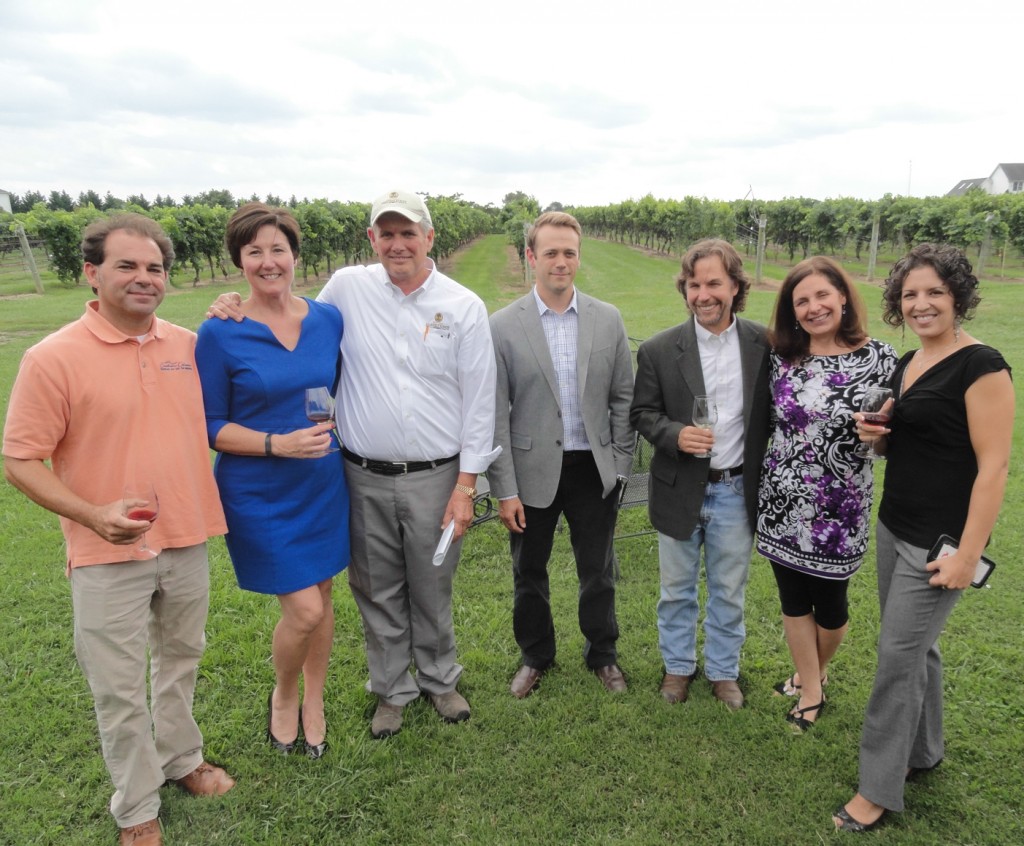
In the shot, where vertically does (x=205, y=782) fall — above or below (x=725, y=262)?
below

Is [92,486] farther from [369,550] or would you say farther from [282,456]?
[369,550]

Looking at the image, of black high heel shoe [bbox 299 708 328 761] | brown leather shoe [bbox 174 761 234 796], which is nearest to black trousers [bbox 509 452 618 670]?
black high heel shoe [bbox 299 708 328 761]

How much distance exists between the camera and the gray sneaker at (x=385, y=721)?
345 cm

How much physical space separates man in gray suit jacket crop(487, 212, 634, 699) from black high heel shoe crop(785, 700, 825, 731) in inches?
48.6

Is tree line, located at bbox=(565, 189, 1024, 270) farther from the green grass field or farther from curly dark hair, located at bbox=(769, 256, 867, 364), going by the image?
curly dark hair, located at bbox=(769, 256, 867, 364)

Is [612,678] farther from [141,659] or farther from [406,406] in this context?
[141,659]

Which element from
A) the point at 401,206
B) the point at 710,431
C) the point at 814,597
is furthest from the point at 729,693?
the point at 401,206

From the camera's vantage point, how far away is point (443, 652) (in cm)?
362

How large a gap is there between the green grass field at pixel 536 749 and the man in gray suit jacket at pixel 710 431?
A: 1.71ft

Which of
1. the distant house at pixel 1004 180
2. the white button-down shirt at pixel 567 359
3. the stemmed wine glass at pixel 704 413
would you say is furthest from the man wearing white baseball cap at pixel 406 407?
the distant house at pixel 1004 180

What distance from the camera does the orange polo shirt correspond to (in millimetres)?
2422

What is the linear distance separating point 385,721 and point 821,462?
250 cm

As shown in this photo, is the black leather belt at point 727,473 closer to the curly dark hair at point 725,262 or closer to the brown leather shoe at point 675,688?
the curly dark hair at point 725,262

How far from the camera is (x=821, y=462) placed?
3049 mm
